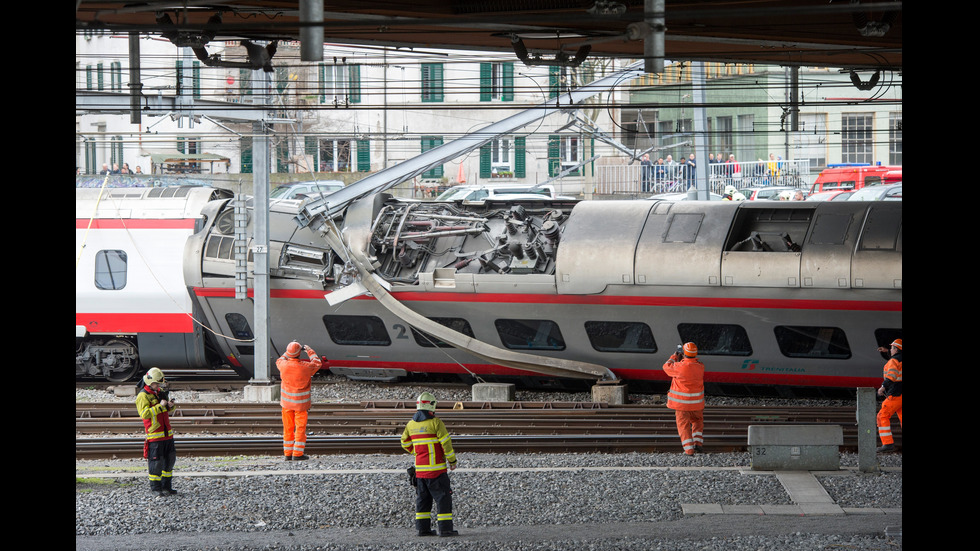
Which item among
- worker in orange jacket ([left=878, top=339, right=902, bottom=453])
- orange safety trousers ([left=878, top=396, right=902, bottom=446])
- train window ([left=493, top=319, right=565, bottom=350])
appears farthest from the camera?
train window ([left=493, top=319, right=565, bottom=350])

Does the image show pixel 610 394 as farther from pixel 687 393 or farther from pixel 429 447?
pixel 429 447

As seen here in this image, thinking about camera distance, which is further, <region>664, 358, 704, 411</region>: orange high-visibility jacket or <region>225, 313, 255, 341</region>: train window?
<region>225, 313, 255, 341</region>: train window

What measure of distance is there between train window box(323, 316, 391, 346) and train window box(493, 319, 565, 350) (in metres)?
2.06

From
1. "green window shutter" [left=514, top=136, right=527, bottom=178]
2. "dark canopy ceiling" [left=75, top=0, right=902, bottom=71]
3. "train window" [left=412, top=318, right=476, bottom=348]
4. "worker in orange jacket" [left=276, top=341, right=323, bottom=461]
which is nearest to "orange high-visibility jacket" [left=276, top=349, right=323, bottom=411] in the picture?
"worker in orange jacket" [left=276, top=341, right=323, bottom=461]

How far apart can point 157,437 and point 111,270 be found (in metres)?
8.17

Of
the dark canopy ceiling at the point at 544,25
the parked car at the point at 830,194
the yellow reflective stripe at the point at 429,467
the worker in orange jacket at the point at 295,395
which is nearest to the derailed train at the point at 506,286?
the dark canopy ceiling at the point at 544,25

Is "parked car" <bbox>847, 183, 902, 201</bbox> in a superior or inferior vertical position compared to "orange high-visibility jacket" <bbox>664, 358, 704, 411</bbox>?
superior

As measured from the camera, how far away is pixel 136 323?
58.2 ft

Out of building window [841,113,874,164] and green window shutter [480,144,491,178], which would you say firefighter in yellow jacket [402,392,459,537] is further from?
building window [841,113,874,164]

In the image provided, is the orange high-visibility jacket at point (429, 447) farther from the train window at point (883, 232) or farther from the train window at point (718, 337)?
the train window at point (883, 232)

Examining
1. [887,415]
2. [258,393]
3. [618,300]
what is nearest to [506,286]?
[618,300]

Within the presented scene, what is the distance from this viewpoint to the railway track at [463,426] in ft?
42.5

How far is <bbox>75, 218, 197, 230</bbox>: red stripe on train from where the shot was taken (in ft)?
57.8

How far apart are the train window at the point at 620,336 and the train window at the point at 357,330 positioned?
11.7ft
